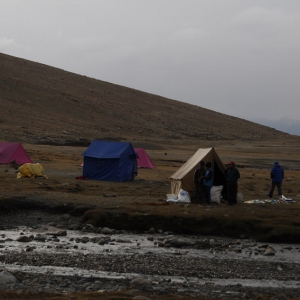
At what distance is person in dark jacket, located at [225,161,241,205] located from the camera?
963 inches

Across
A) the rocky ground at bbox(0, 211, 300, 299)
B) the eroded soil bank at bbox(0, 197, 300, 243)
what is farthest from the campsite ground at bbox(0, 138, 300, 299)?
the rocky ground at bbox(0, 211, 300, 299)

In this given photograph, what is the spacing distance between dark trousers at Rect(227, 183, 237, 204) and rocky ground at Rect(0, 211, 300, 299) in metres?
4.93

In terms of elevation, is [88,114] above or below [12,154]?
above

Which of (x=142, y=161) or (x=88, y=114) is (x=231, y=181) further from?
(x=88, y=114)

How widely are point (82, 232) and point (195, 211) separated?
4061 mm

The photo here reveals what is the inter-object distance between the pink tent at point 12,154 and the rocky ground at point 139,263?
18313mm

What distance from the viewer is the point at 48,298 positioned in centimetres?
1161

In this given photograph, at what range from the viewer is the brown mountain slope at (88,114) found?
83688 mm

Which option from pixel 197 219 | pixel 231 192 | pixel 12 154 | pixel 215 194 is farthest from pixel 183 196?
pixel 12 154

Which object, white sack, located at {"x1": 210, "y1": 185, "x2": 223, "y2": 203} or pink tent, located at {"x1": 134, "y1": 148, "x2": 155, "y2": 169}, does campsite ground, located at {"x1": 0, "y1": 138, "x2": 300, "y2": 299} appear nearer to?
white sack, located at {"x1": 210, "y1": 185, "x2": 223, "y2": 203}

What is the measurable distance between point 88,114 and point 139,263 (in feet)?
278

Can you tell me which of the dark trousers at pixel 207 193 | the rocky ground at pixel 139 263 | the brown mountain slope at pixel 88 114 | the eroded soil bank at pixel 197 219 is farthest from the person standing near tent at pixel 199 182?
the brown mountain slope at pixel 88 114

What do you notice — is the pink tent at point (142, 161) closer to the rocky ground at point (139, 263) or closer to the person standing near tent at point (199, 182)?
the person standing near tent at point (199, 182)

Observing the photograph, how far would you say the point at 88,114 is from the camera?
99812mm
